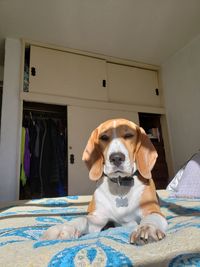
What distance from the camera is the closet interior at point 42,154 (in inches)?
110

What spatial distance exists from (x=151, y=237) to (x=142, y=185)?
0.39m

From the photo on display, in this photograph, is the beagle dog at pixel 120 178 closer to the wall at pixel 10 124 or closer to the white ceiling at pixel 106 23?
the wall at pixel 10 124

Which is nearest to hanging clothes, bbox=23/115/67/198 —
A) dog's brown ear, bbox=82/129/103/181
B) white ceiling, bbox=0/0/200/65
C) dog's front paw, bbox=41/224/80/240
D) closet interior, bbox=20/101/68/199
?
Result: closet interior, bbox=20/101/68/199

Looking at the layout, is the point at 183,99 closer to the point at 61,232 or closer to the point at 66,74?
the point at 66,74

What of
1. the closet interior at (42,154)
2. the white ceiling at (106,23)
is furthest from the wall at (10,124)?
the white ceiling at (106,23)

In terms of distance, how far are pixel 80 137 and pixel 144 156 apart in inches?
82.5

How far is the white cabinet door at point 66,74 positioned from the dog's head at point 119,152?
85.0 inches

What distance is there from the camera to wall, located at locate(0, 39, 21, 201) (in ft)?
8.43

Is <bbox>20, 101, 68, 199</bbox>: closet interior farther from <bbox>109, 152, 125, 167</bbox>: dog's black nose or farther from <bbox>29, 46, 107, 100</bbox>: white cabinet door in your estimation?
<bbox>109, 152, 125, 167</bbox>: dog's black nose

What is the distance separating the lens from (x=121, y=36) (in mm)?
3090

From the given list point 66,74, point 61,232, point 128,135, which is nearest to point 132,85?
point 66,74

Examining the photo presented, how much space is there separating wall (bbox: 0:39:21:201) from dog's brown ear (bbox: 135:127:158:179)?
2013mm

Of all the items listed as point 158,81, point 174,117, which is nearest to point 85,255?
point 174,117

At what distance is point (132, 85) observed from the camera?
369 centimetres
